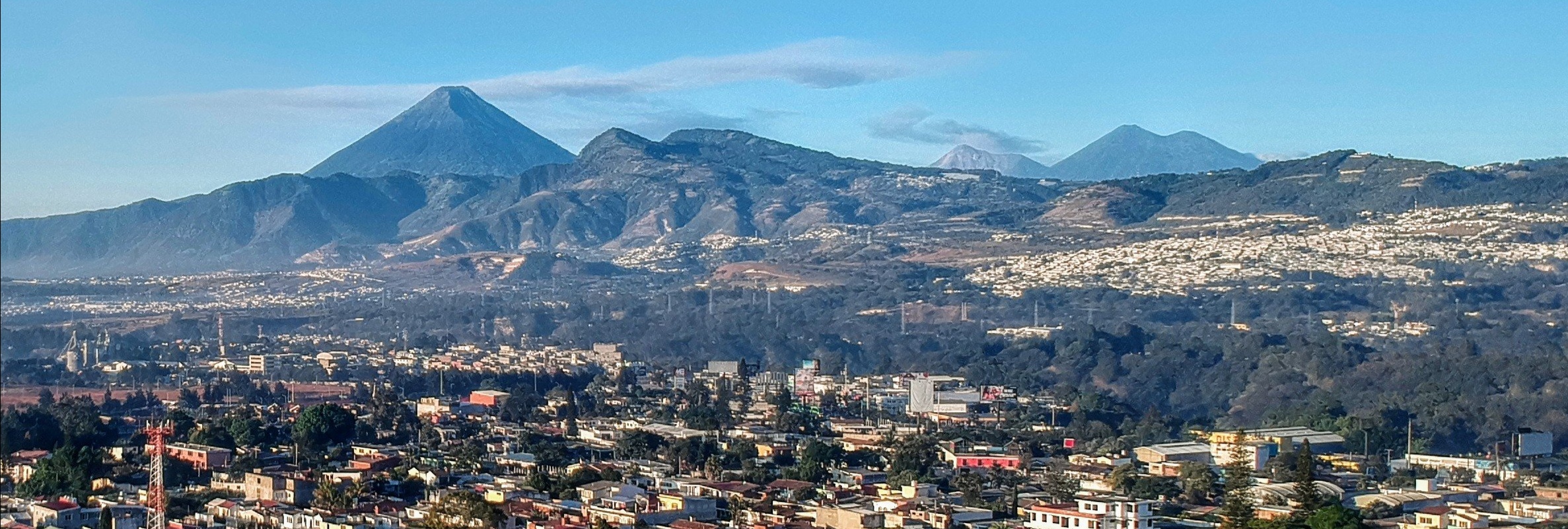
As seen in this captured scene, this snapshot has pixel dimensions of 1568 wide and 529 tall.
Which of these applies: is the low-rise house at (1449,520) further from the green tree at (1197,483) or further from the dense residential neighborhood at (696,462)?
the green tree at (1197,483)

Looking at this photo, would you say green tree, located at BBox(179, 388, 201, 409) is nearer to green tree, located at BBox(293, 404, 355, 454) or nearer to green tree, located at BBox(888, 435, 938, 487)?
green tree, located at BBox(293, 404, 355, 454)

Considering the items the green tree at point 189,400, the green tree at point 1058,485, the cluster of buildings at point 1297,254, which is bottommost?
the green tree at point 1058,485

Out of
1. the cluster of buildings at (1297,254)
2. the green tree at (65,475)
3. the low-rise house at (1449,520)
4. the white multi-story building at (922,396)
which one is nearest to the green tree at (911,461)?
the low-rise house at (1449,520)

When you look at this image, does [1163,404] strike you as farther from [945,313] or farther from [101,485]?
[101,485]

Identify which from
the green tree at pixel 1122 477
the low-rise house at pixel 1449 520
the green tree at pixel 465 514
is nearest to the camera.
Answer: the green tree at pixel 465 514

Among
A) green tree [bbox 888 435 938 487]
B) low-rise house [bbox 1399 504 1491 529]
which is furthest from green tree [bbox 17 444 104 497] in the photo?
low-rise house [bbox 1399 504 1491 529]

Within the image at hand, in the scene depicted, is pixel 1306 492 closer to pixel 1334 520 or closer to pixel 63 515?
pixel 1334 520

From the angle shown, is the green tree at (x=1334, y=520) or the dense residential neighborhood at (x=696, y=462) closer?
the green tree at (x=1334, y=520)
